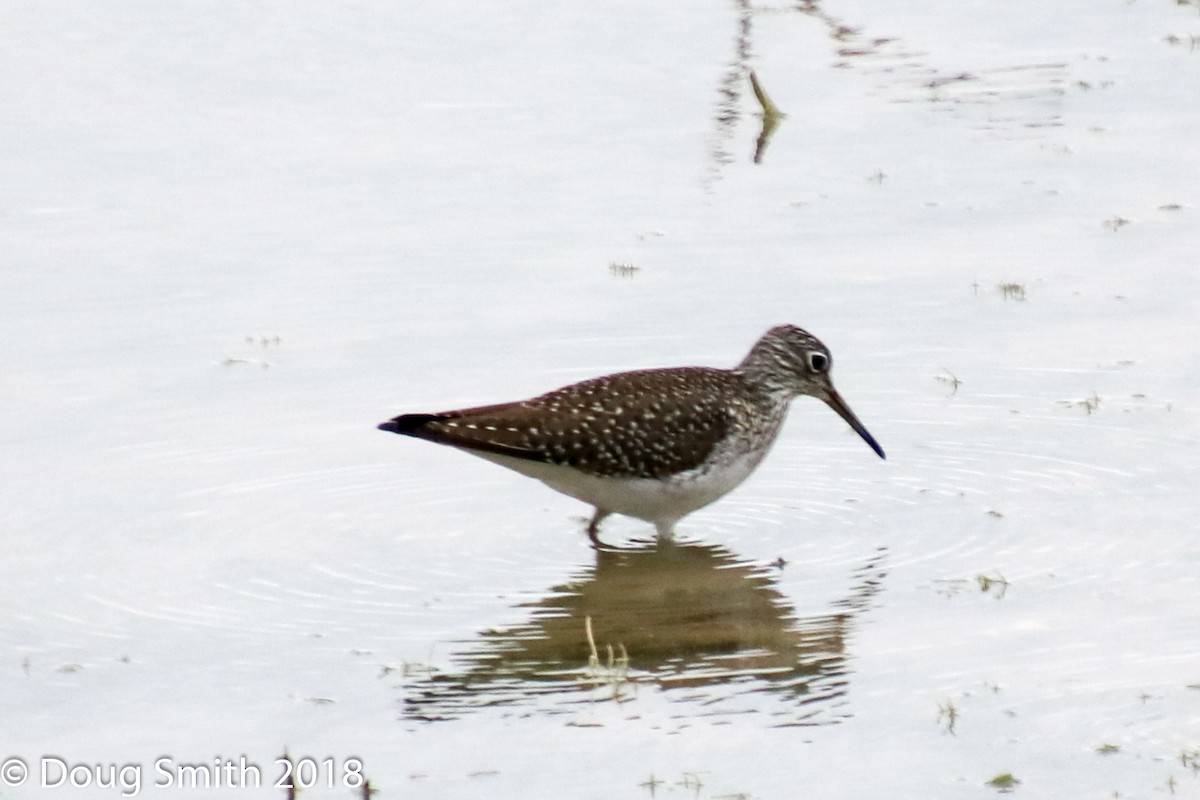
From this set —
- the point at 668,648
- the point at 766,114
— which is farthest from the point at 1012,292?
the point at 668,648

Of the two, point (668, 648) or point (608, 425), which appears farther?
point (608, 425)

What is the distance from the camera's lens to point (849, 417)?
10.9m

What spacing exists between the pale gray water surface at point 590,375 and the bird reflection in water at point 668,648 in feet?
0.08

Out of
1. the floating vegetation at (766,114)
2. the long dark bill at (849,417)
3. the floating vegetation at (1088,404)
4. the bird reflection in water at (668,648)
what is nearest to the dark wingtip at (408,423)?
the bird reflection in water at (668,648)

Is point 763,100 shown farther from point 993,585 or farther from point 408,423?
point 993,585

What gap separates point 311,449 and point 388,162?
460cm

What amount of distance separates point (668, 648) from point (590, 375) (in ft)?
9.96

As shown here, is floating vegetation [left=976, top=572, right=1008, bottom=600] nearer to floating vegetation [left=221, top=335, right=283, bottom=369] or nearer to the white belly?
the white belly

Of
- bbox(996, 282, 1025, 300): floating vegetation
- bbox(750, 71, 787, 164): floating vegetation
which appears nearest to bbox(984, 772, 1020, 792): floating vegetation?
bbox(996, 282, 1025, 300): floating vegetation

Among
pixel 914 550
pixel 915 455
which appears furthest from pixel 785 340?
pixel 914 550

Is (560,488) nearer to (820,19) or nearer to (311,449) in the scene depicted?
(311,449)

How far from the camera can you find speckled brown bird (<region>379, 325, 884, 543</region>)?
32.8ft

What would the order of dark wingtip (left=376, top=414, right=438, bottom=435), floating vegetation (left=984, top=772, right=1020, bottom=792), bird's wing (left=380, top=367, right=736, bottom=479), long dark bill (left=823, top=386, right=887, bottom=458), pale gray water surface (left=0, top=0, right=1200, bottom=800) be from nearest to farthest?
floating vegetation (left=984, top=772, right=1020, bottom=792), pale gray water surface (left=0, top=0, right=1200, bottom=800), dark wingtip (left=376, top=414, right=438, bottom=435), bird's wing (left=380, top=367, right=736, bottom=479), long dark bill (left=823, top=386, right=887, bottom=458)

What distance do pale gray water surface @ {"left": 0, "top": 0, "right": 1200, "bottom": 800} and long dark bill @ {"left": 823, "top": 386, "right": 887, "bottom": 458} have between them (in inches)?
5.6
